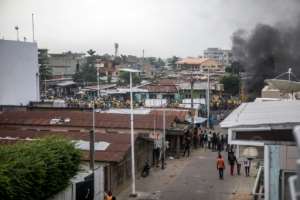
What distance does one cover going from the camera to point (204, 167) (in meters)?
19.9

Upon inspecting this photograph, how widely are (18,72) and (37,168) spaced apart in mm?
34068

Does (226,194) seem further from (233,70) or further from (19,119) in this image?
(233,70)

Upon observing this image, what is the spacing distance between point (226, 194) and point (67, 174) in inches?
252

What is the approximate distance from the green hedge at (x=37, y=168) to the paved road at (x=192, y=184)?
467 cm

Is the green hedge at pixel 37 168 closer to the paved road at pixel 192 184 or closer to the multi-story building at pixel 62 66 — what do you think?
the paved road at pixel 192 184

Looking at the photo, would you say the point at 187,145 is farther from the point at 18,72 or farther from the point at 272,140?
the point at 18,72

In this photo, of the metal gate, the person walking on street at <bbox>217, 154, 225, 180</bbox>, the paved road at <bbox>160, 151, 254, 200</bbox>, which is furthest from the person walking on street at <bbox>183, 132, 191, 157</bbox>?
the metal gate

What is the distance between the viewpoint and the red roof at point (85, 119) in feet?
71.7

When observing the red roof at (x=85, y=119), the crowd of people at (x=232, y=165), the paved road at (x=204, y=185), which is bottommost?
the paved road at (x=204, y=185)

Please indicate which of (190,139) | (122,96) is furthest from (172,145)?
(122,96)

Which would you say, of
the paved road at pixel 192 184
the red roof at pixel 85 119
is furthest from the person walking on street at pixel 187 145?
→ the paved road at pixel 192 184

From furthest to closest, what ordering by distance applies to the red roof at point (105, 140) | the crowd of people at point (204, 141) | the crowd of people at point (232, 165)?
1. the crowd of people at point (204, 141)
2. the crowd of people at point (232, 165)
3. the red roof at point (105, 140)

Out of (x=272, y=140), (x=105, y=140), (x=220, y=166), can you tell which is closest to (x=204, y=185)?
(x=220, y=166)

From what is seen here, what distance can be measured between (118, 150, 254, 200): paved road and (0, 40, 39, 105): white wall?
946 inches
